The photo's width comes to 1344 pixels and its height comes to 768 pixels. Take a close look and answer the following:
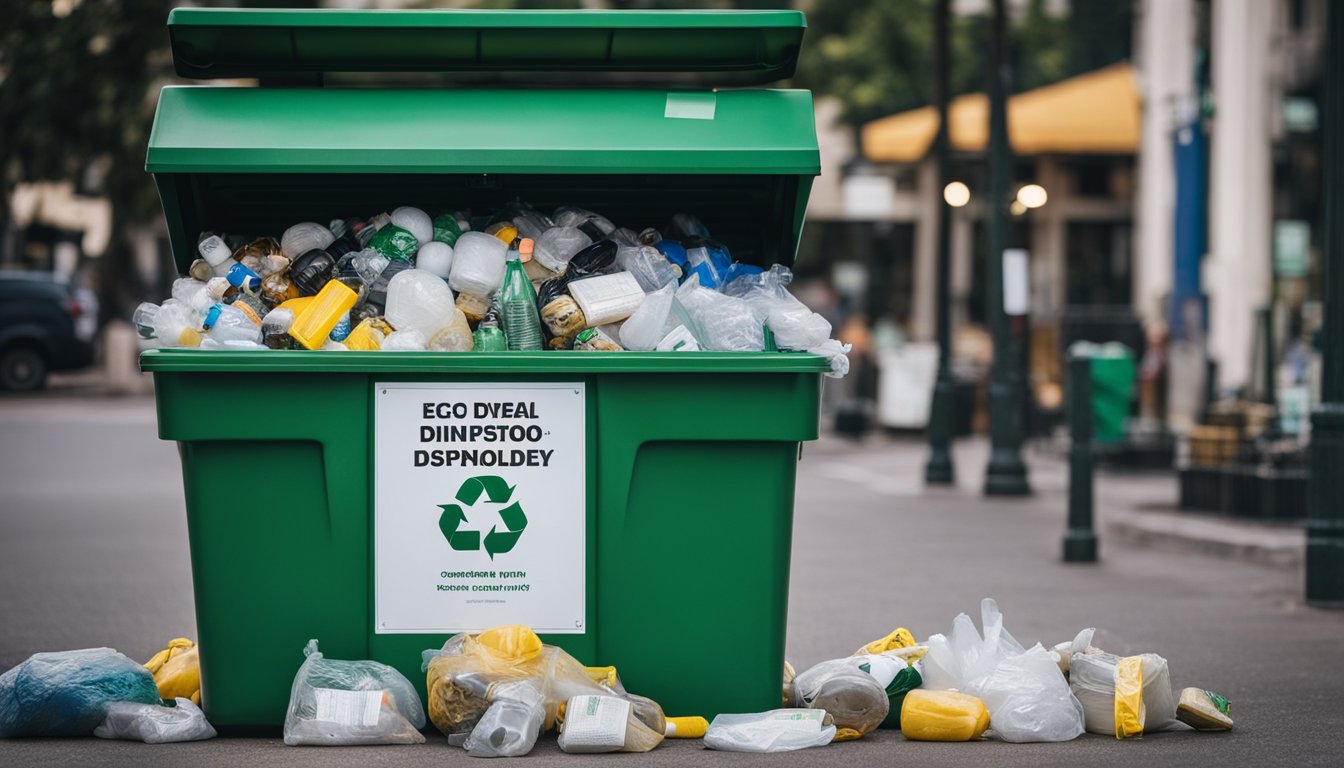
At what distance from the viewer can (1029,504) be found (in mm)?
14406

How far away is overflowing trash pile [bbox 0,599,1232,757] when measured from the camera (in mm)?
5023

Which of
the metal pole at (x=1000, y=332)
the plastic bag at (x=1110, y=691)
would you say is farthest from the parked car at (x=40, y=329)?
the plastic bag at (x=1110, y=691)

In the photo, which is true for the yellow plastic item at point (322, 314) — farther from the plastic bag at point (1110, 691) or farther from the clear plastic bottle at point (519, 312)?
the plastic bag at point (1110, 691)

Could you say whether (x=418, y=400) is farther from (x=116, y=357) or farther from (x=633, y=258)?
(x=116, y=357)

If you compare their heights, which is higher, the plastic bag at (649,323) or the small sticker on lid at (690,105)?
the small sticker on lid at (690,105)

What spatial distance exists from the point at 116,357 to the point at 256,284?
22966 millimetres

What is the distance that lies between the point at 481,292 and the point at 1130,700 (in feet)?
7.58

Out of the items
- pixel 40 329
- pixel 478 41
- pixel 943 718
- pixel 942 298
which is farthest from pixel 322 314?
pixel 40 329

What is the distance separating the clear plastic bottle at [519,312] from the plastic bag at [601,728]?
3.49ft

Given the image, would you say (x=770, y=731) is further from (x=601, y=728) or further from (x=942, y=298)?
(x=942, y=298)

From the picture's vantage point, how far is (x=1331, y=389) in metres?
8.50

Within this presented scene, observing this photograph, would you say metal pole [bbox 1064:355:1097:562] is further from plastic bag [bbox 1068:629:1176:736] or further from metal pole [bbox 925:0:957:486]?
metal pole [bbox 925:0:957:486]

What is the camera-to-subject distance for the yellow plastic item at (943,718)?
5.34 meters

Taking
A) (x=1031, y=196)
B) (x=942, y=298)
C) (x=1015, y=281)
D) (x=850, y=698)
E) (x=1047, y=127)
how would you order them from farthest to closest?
(x=1047, y=127)
(x=942, y=298)
(x=1015, y=281)
(x=1031, y=196)
(x=850, y=698)
